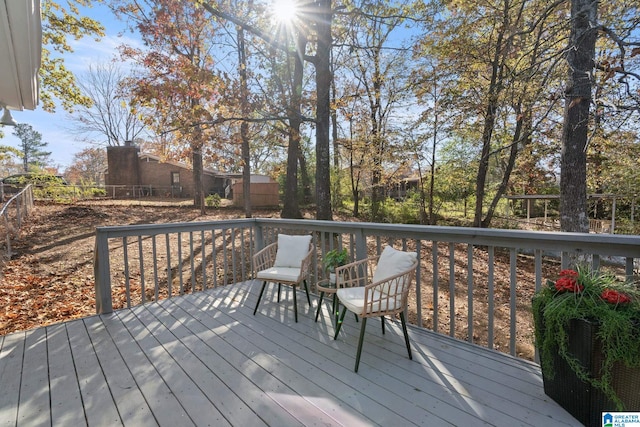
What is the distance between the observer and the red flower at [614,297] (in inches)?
58.6

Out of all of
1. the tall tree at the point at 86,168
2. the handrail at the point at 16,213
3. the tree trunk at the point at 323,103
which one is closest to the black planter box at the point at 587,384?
the tree trunk at the point at 323,103

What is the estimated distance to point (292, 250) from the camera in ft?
11.4

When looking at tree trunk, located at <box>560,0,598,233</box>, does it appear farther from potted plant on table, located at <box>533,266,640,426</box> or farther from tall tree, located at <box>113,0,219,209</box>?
tall tree, located at <box>113,0,219,209</box>

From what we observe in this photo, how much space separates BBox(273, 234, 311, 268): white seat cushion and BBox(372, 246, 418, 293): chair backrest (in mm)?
1066

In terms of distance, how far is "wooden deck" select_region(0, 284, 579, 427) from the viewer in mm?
1690

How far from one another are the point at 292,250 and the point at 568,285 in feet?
8.02

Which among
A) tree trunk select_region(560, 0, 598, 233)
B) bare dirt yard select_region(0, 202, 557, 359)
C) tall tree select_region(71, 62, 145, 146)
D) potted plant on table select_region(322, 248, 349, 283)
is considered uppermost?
tall tree select_region(71, 62, 145, 146)

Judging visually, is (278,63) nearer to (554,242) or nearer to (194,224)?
(194,224)

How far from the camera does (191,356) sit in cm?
236

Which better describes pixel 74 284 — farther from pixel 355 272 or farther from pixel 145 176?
pixel 145 176

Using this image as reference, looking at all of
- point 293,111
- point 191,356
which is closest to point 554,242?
point 191,356

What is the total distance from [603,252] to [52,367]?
3.64m

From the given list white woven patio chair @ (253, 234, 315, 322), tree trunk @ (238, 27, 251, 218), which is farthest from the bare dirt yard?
tree trunk @ (238, 27, 251, 218)

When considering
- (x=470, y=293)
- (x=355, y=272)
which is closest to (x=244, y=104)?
(x=355, y=272)
